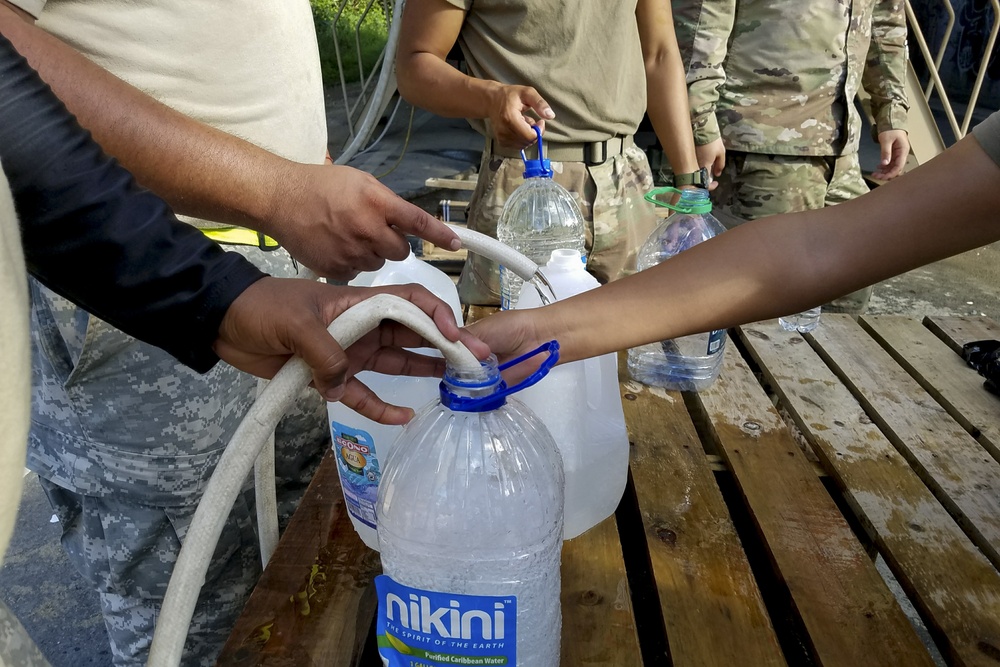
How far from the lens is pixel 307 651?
0.85 meters

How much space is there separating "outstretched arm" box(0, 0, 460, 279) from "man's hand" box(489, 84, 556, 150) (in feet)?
2.11

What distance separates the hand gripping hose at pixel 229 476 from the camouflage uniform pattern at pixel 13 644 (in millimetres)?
89

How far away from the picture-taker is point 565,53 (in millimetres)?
1821

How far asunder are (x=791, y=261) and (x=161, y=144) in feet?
3.01

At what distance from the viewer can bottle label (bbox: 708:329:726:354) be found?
1.48 meters

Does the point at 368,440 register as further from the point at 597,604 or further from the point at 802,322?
the point at 802,322

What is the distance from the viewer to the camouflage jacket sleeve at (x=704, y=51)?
7.77 feet

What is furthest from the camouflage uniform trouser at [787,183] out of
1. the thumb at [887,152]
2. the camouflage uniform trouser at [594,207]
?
the camouflage uniform trouser at [594,207]

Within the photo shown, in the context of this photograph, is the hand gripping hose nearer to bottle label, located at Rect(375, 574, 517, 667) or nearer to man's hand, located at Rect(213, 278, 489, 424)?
man's hand, located at Rect(213, 278, 489, 424)

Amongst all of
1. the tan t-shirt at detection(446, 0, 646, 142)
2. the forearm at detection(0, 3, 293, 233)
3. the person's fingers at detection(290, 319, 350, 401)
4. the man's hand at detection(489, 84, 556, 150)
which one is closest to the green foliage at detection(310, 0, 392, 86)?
the tan t-shirt at detection(446, 0, 646, 142)

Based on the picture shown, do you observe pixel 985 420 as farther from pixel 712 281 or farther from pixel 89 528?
pixel 89 528

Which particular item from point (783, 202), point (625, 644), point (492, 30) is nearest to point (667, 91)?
point (492, 30)

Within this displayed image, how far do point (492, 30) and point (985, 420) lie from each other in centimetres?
151

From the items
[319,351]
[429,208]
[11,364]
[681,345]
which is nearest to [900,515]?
[681,345]
